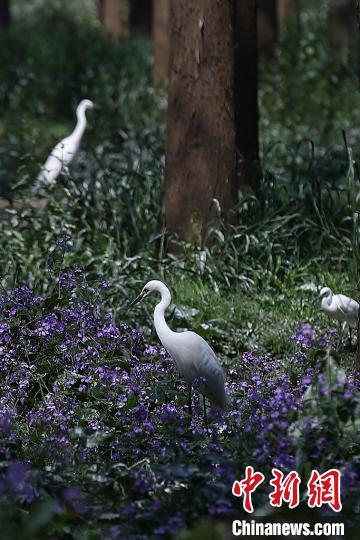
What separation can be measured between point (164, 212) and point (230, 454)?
11.8ft

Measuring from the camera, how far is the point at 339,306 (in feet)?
19.1

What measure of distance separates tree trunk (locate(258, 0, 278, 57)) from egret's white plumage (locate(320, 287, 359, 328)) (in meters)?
9.74

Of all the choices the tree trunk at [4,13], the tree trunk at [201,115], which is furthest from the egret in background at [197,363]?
the tree trunk at [4,13]

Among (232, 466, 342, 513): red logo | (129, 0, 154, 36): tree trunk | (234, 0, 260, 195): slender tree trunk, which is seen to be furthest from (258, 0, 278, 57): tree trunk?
(232, 466, 342, 513): red logo

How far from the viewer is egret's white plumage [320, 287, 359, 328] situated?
5824 millimetres

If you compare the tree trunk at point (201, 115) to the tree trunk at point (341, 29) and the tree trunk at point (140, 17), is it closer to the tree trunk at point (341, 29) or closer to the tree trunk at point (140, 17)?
the tree trunk at point (341, 29)

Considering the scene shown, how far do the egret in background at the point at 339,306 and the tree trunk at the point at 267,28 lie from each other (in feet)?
32.0

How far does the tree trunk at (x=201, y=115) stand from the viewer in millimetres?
7203

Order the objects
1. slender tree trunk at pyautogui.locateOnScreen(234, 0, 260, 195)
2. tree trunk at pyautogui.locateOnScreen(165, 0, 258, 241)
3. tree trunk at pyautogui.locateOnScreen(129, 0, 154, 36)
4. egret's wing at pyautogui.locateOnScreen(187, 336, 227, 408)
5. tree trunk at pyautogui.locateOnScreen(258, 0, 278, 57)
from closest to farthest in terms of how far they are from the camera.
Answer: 1. egret's wing at pyautogui.locateOnScreen(187, 336, 227, 408)
2. tree trunk at pyautogui.locateOnScreen(165, 0, 258, 241)
3. slender tree trunk at pyautogui.locateOnScreen(234, 0, 260, 195)
4. tree trunk at pyautogui.locateOnScreen(258, 0, 278, 57)
5. tree trunk at pyautogui.locateOnScreen(129, 0, 154, 36)

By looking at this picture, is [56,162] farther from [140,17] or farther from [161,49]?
[140,17]

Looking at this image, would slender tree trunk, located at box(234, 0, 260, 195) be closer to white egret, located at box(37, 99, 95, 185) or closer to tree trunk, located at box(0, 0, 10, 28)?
white egret, located at box(37, 99, 95, 185)

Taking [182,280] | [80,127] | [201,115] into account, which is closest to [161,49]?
[80,127]

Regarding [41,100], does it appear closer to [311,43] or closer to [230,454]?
[311,43]

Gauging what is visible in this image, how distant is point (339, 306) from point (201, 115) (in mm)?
1981
